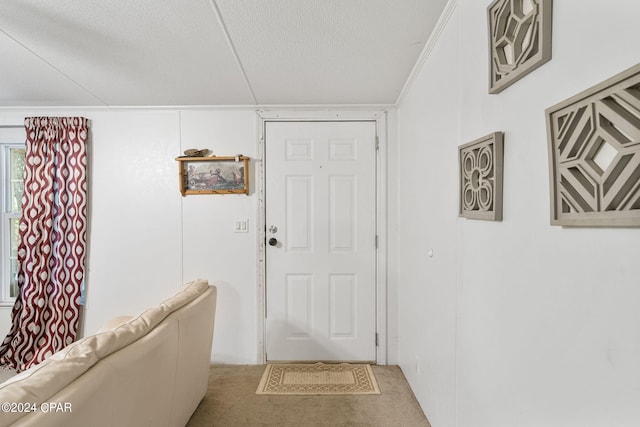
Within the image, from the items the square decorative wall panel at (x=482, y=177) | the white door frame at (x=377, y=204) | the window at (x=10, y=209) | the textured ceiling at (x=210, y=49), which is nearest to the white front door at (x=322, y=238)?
the white door frame at (x=377, y=204)

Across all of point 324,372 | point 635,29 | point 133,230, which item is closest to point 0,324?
point 133,230

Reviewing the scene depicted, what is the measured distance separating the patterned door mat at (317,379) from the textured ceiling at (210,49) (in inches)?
86.3

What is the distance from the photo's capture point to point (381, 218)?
8.73 ft

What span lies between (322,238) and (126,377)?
1.75 meters

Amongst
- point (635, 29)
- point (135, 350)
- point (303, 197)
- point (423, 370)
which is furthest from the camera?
point (303, 197)

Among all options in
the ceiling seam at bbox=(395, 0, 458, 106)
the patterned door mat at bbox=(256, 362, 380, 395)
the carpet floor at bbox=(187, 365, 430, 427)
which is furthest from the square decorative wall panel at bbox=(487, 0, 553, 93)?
the patterned door mat at bbox=(256, 362, 380, 395)

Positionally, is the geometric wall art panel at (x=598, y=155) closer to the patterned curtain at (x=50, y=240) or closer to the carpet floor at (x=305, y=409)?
the carpet floor at (x=305, y=409)

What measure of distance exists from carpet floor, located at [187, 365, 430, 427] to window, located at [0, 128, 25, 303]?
2151mm

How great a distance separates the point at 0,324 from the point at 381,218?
3.43m

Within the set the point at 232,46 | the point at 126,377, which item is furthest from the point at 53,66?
the point at 126,377

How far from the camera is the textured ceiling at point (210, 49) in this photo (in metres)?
1.45

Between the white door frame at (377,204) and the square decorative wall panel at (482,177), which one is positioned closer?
the square decorative wall panel at (482,177)

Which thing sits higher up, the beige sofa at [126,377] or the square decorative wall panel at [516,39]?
the square decorative wall panel at [516,39]

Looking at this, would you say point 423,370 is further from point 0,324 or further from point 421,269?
point 0,324
